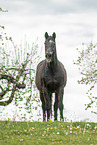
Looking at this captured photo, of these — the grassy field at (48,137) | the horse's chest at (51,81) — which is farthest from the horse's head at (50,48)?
the grassy field at (48,137)

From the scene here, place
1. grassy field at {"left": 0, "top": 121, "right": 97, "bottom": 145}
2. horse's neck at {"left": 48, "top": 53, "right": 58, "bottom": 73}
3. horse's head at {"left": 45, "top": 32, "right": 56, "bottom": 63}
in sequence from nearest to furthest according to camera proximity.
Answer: grassy field at {"left": 0, "top": 121, "right": 97, "bottom": 145} → horse's head at {"left": 45, "top": 32, "right": 56, "bottom": 63} → horse's neck at {"left": 48, "top": 53, "right": 58, "bottom": 73}

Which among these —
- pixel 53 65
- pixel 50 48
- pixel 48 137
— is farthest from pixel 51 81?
pixel 48 137

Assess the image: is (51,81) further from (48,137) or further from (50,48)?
(48,137)

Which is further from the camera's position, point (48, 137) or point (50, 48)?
point (50, 48)

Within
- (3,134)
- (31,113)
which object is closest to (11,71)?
(31,113)

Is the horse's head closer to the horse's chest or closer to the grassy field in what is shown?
the horse's chest

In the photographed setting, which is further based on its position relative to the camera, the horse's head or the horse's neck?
the horse's neck

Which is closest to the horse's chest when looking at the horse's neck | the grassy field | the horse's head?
the horse's neck

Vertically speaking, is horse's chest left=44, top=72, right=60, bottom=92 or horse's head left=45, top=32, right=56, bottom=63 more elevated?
horse's head left=45, top=32, right=56, bottom=63

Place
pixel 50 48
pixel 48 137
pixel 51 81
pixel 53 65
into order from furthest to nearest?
pixel 53 65
pixel 51 81
pixel 50 48
pixel 48 137

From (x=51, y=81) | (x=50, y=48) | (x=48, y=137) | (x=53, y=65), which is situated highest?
(x=50, y=48)

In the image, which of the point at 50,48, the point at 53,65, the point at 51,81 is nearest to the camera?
the point at 50,48

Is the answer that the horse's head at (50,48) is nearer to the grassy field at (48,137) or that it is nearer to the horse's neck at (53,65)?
the horse's neck at (53,65)

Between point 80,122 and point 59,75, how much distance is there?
3.36 m
